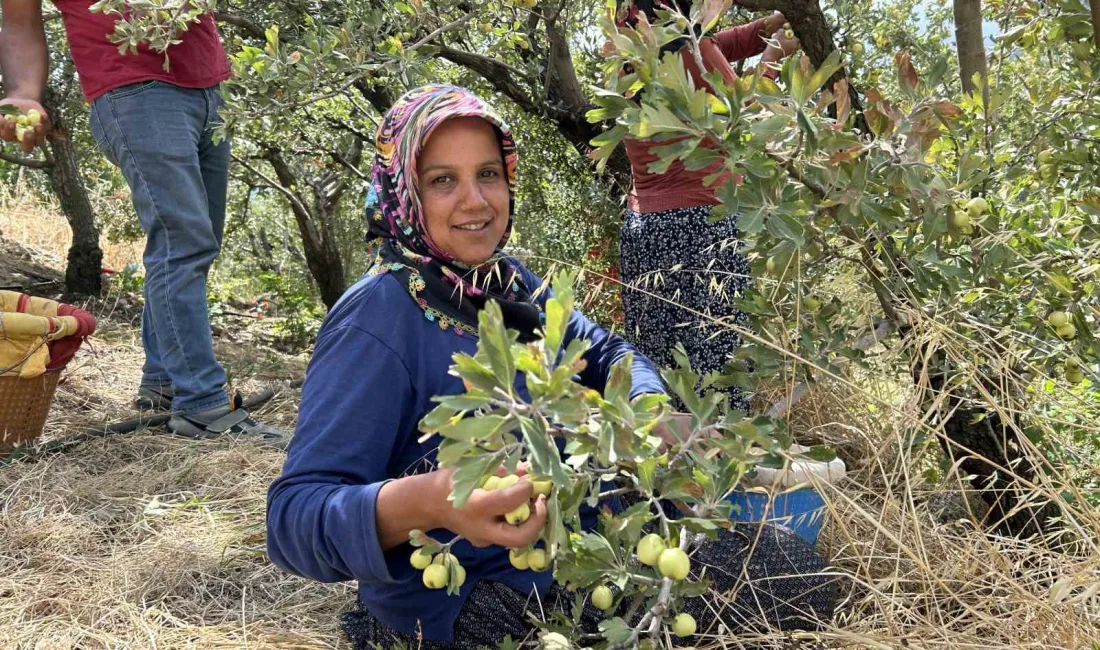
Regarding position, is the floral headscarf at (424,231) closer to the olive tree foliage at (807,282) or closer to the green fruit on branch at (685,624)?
the olive tree foliage at (807,282)

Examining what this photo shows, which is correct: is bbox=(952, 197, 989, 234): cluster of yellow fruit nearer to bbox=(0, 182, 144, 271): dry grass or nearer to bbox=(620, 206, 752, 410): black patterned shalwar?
bbox=(620, 206, 752, 410): black patterned shalwar

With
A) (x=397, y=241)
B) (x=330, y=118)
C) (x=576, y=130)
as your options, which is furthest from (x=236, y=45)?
(x=397, y=241)

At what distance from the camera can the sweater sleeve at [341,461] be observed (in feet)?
4.57

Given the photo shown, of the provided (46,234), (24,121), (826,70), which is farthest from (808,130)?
(46,234)

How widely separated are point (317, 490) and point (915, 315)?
108cm

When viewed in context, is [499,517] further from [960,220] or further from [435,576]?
[960,220]

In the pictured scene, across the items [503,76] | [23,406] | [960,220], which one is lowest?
[23,406]

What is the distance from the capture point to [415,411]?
167 cm

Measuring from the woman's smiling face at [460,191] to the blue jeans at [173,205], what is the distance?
1713 millimetres

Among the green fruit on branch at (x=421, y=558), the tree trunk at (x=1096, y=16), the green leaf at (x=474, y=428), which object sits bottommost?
the green fruit on branch at (x=421, y=558)

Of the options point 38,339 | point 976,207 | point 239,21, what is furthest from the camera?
point 239,21

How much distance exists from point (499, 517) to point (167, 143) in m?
2.51

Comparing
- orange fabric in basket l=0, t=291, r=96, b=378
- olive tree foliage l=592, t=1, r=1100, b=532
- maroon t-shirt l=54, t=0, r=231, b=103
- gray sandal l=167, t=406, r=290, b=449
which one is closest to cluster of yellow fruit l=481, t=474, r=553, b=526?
olive tree foliage l=592, t=1, r=1100, b=532

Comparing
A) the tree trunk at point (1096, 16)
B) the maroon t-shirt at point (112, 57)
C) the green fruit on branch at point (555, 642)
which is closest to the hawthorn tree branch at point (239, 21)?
the maroon t-shirt at point (112, 57)
